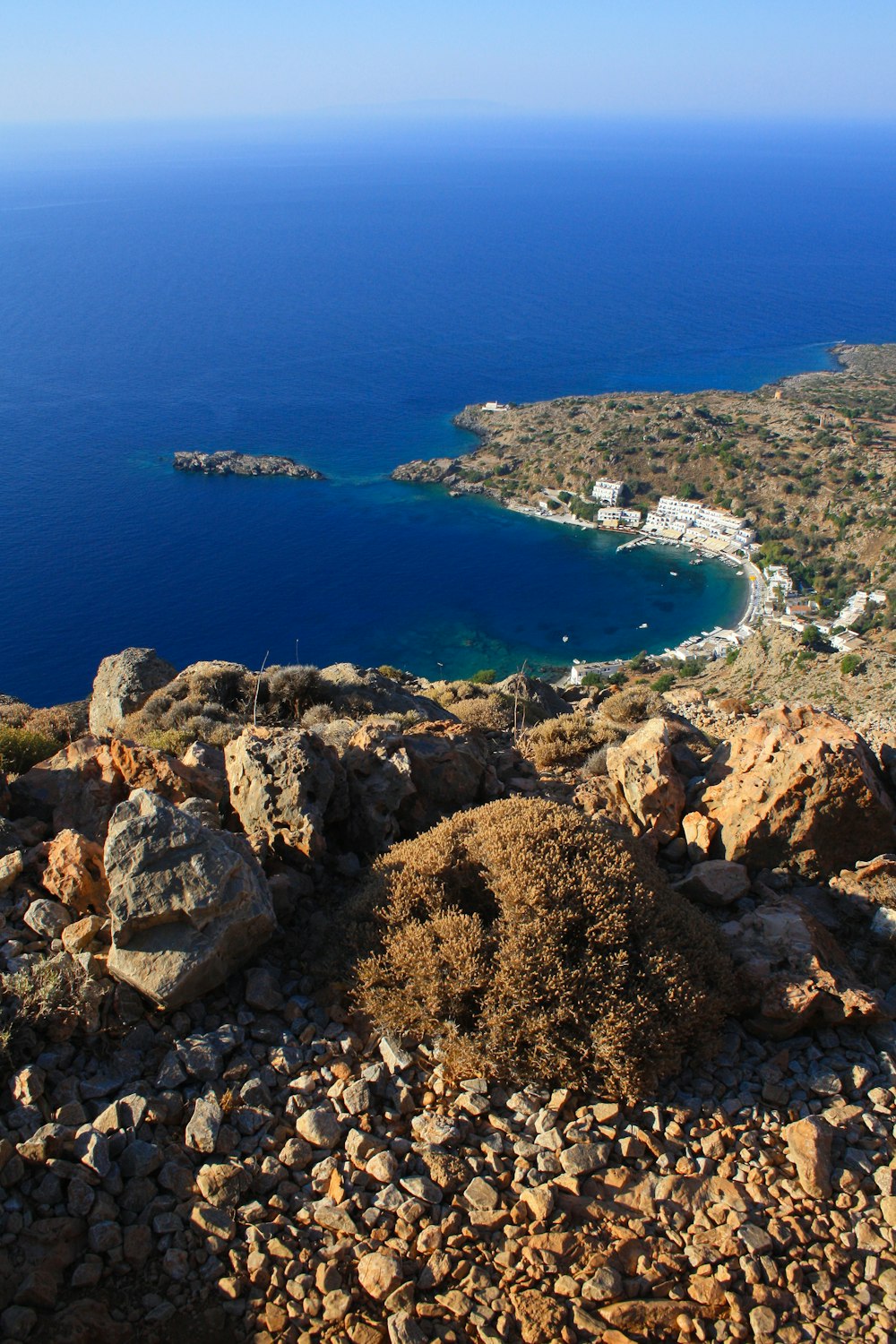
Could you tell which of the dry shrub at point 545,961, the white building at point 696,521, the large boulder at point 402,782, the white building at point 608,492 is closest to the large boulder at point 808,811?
the dry shrub at point 545,961

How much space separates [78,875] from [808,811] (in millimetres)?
6220

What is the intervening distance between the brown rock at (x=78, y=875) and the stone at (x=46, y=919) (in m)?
0.15

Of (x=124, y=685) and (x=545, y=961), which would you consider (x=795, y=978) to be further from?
(x=124, y=685)

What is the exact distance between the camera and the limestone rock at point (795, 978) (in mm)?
Answer: 6156

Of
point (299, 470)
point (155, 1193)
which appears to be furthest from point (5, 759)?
point (299, 470)

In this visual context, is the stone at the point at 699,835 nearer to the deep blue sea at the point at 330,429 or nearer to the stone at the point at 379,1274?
the stone at the point at 379,1274

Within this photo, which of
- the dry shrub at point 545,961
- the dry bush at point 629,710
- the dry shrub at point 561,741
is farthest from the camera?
the dry bush at point 629,710

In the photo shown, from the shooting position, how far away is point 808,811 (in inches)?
307

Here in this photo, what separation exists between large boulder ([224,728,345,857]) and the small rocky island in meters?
89.7

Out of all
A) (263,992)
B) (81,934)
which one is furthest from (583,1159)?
(81,934)

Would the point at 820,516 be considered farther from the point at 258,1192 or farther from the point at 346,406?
the point at 258,1192

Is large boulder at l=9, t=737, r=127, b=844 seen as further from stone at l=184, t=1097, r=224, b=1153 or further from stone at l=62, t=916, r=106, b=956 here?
stone at l=184, t=1097, r=224, b=1153

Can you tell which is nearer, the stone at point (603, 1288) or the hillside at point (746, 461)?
the stone at point (603, 1288)

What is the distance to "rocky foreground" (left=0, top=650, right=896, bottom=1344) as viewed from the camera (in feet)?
14.9
